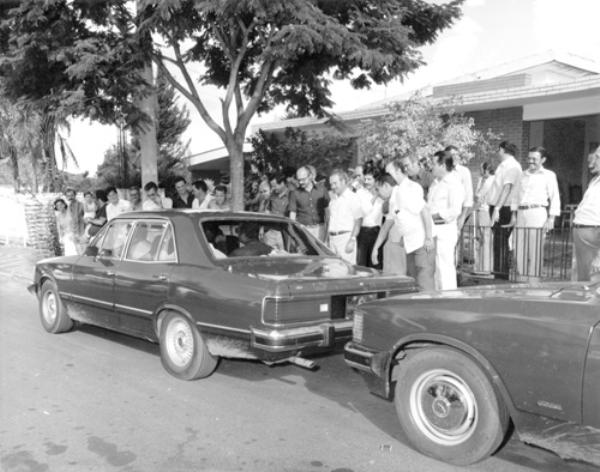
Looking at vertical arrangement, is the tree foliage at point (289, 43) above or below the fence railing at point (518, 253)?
above

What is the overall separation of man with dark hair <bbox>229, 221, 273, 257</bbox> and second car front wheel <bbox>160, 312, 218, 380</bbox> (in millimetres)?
801

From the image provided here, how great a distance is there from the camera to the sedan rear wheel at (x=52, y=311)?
6.86 metres

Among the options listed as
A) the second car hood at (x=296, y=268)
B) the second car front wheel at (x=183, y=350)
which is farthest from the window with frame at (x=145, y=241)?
the second car hood at (x=296, y=268)

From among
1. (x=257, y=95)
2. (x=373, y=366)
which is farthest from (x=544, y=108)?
(x=373, y=366)

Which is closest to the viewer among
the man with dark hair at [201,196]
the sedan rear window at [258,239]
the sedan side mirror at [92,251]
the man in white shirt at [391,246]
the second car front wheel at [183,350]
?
the second car front wheel at [183,350]

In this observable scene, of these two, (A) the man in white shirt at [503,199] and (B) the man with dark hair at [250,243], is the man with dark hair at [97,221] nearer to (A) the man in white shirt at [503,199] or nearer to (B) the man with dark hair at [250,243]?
(B) the man with dark hair at [250,243]

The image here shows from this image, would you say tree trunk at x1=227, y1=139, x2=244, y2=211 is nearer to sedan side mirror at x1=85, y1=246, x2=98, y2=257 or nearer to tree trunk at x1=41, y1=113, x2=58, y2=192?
sedan side mirror at x1=85, y1=246, x2=98, y2=257

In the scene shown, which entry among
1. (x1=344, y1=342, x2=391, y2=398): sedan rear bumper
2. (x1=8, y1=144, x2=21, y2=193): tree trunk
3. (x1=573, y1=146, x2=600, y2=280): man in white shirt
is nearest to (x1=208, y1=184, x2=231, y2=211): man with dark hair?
(x1=573, y1=146, x2=600, y2=280): man in white shirt

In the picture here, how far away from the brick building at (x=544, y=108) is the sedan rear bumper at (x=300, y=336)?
8.33 metres

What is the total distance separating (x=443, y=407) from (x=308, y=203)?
18.3 feet

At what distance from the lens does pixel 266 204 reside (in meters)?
11.0

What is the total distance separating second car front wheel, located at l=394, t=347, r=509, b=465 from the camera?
3.28 metres

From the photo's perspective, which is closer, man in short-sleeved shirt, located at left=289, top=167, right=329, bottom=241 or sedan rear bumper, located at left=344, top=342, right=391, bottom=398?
sedan rear bumper, located at left=344, top=342, right=391, bottom=398

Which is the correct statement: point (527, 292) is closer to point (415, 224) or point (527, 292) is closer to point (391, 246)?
point (415, 224)
